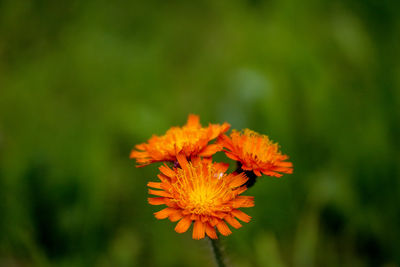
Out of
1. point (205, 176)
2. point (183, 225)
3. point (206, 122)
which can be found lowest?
point (183, 225)

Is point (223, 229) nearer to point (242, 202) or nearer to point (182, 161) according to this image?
point (242, 202)

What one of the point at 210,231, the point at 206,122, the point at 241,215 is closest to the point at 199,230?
the point at 210,231

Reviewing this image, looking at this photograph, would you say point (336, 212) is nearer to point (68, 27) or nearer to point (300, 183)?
point (300, 183)

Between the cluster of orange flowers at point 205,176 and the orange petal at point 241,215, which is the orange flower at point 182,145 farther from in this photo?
the orange petal at point 241,215

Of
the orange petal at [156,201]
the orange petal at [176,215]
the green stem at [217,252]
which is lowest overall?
the green stem at [217,252]

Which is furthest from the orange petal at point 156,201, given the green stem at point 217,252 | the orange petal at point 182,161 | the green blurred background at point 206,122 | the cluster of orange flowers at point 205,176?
the green blurred background at point 206,122

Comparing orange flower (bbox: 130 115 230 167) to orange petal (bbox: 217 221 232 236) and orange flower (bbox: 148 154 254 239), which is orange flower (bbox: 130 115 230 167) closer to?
orange flower (bbox: 148 154 254 239)

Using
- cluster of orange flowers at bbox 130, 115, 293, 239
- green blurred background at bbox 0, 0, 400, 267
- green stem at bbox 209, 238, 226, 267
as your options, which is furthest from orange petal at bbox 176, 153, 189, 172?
green blurred background at bbox 0, 0, 400, 267
